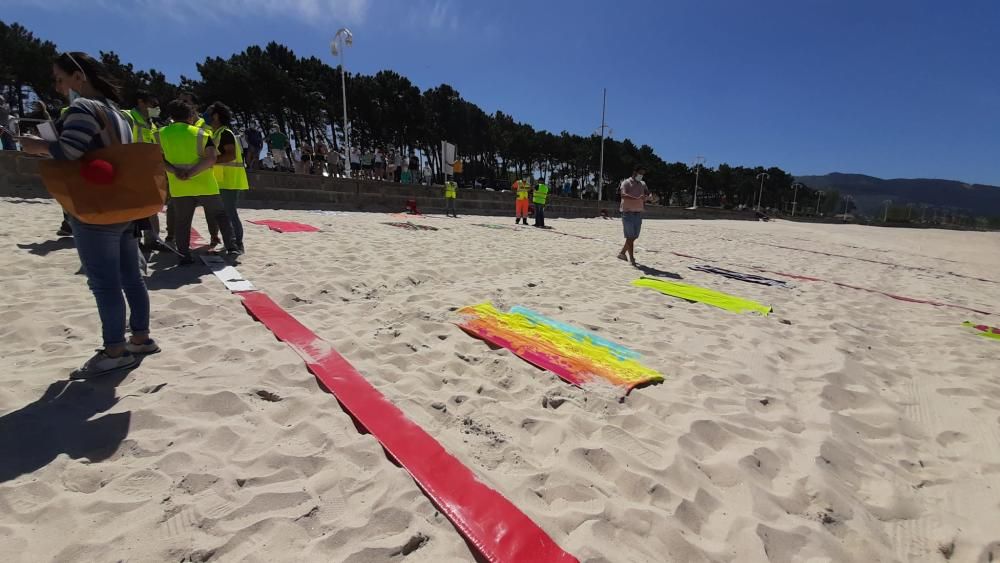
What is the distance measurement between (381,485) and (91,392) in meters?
1.72

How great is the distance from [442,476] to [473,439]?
34cm

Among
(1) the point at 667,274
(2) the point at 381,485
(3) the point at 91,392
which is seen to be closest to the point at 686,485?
(2) the point at 381,485

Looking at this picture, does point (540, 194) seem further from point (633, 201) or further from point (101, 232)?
point (101, 232)

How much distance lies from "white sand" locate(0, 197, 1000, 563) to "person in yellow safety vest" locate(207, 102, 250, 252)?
1386 mm

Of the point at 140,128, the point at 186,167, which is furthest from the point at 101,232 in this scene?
the point at 140,128

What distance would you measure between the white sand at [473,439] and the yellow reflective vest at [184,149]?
1.13m

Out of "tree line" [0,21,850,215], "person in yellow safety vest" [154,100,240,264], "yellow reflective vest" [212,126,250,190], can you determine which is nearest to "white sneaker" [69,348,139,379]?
"person in yellow safety vest" [154,100,240,264]

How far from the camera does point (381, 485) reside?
1.80 meters

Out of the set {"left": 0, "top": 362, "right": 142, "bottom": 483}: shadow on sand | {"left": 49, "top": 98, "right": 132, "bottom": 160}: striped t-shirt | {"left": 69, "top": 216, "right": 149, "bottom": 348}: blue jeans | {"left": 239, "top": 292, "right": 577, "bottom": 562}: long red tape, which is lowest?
{"left": 239, "top": 292, "right": 577, "bottom": 562}: long red tape

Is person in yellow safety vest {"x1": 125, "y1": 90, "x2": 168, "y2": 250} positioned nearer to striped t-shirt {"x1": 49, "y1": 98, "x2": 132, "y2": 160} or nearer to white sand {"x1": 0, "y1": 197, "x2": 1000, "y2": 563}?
white sand {"x1": 0, "y1": 197, "x2": 1000, "y2": 563}

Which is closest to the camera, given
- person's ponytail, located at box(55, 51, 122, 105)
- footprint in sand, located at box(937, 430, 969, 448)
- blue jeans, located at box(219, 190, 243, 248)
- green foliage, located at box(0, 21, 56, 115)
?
person's ponytail, located at box(55, 51, 122, 105)

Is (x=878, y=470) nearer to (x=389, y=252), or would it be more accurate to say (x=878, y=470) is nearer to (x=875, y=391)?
(x=875, y=391)

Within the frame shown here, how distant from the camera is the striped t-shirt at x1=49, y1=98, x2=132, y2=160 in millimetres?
2061

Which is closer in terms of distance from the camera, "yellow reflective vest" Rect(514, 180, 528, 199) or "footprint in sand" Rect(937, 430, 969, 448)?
"footprint in sand" Rect(937, 430, 969, 448)
